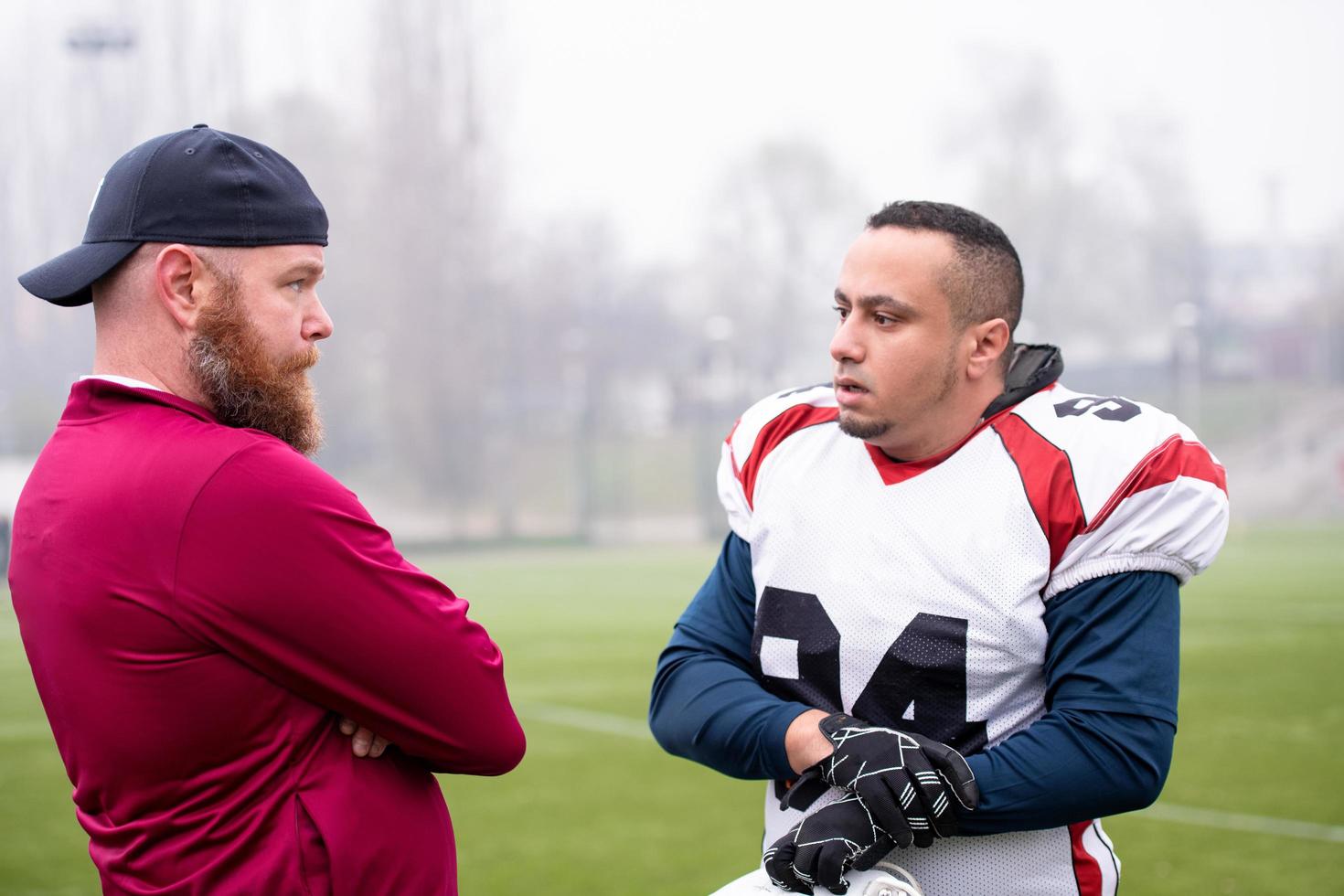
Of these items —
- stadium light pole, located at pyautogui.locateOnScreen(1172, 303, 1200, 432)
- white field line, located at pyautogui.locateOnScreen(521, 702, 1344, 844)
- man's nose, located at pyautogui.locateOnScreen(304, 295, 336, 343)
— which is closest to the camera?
man's nose, located at pyautogui.locateOnScreen(304, 295, 336, 343)

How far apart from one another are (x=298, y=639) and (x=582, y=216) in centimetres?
3466

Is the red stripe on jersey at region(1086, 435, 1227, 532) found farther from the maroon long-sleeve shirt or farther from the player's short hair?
the maroon long-sleeve shirt

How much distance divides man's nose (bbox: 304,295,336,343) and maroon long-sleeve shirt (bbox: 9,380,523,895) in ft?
0.62

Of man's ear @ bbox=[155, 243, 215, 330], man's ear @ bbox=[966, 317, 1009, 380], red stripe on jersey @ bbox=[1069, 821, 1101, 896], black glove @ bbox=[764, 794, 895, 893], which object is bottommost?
red stripe on jersey @ bbox=[1069, 821, 1101, 896]

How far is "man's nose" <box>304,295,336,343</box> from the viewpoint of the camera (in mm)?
1758

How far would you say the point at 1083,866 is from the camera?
195 centimetres

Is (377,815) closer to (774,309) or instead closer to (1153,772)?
(1153,772)

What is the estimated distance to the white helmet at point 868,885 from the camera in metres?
1.77

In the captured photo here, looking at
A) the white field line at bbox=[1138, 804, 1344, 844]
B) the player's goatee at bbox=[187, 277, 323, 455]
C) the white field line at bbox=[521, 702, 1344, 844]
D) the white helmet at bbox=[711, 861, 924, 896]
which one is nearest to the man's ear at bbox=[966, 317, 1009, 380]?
the white helmet at bbox=[711, 861, 924, 896]

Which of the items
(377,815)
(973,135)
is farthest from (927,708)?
(973,135)

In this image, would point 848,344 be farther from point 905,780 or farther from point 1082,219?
point 1082,219

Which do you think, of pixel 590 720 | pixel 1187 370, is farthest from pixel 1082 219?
pixel 590 720

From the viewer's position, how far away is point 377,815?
1643mm

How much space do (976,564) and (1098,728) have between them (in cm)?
27
